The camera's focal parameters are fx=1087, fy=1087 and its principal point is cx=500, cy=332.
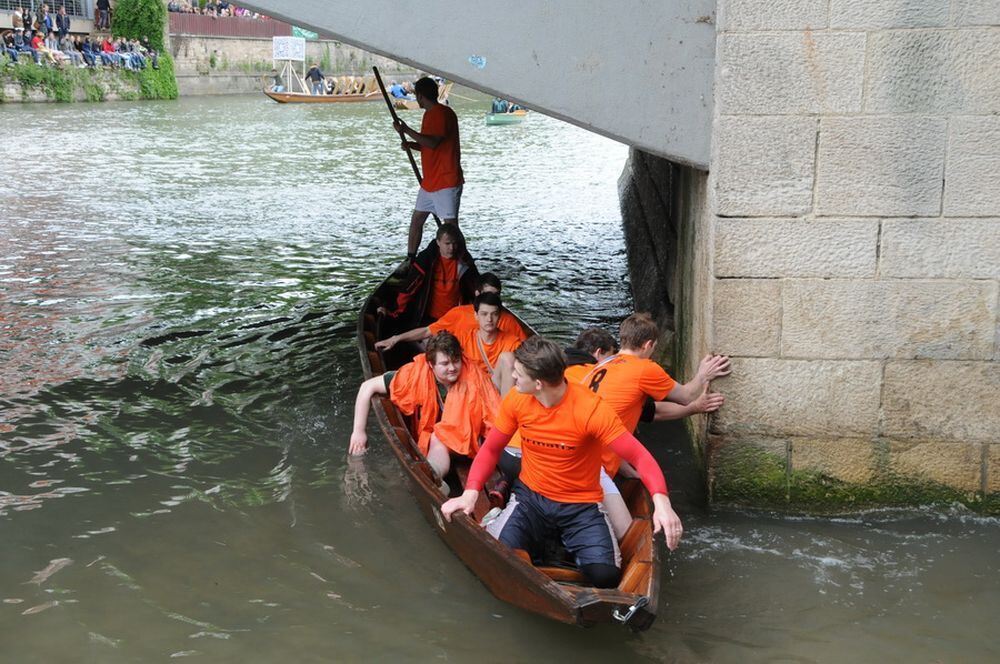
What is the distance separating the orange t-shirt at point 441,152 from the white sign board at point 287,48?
114 ft

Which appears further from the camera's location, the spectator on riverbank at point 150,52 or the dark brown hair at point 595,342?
the spectator on riverbank at point 150,52

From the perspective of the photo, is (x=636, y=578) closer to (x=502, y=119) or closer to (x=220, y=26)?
(x=502, y=119)

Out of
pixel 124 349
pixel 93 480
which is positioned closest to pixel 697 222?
pixel 93 480

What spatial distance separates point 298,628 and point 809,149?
3.07 metres

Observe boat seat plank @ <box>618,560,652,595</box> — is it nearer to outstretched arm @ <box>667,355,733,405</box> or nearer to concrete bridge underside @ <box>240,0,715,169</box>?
outstretched arm @ <box>667,355,733,405</box>

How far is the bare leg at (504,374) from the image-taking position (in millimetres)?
5891

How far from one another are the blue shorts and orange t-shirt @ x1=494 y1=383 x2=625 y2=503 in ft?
0.14

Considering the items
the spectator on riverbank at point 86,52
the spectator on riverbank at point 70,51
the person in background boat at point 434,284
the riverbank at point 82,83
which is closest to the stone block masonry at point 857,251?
the person in background boat at point 434,284

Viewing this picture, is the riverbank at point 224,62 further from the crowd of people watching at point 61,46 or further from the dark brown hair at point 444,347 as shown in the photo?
the dark brown hair at point 444,347

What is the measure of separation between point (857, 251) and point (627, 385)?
123 centimetres

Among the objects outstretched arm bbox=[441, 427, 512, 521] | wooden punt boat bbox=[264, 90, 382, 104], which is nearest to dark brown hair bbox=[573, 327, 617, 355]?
outstretched arm bbox=[441, 427, 512, 521]

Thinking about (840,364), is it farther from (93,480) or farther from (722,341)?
(93,480)

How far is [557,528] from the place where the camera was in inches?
179

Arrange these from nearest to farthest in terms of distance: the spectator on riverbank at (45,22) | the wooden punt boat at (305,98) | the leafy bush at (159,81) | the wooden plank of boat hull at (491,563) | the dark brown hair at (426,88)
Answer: the wooden plank of boat hull at (491,563), the dark brown hair at (426,88), the spectator on riverbank at (45,22), the wooden punt boat at (305,98), the leafy bush at (159,81)
